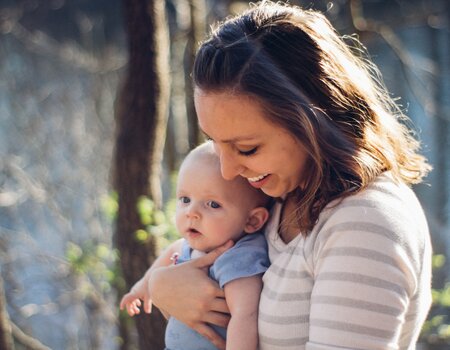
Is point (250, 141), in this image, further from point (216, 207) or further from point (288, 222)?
point (216, 207)

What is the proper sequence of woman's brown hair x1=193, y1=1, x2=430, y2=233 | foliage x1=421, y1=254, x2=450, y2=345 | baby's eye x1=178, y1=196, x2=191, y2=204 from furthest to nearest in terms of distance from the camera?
foliage x1=421, y1=254, x2=450, y2=345 < baby's eye x1=178, y1=196, x2=191, y2=204 < woman's brown hair x1=193, y1=1, x2=430, y2=233

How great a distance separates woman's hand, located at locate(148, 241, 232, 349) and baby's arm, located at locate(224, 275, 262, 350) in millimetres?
88

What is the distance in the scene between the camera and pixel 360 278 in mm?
1546

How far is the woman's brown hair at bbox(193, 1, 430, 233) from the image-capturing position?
1.69 m

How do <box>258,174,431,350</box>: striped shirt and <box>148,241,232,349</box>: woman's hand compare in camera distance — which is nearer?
<box>258,174,431,350</box>: striped shirt

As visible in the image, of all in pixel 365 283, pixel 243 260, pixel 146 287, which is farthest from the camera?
pixel 146 287

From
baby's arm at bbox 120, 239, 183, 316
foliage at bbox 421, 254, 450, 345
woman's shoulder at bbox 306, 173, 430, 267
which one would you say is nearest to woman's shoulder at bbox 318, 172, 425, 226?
woman's shoulder at bbox 306, 173, 430, 267

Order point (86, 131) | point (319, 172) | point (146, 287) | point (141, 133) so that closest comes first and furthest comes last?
1. point (319, 172)
2. point (146, 287)
3. point (141, 133)
4. point (86, 131)

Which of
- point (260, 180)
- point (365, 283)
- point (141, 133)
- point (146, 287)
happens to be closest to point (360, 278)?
point (365, 283)

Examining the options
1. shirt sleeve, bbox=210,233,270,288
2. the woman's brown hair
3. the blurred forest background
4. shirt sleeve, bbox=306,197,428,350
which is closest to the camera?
shirt sleeve, bbox=306,197,428,350

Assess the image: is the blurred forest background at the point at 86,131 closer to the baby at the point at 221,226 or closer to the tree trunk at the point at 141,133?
the tree trunk at the point at 141,133

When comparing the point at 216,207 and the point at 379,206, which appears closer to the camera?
the point at 379,206

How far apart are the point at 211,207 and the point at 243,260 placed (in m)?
0.22

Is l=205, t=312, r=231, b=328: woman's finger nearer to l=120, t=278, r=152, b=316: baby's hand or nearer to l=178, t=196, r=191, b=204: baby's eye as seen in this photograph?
l=178, t=196, r=191, b=204: baby's eye
